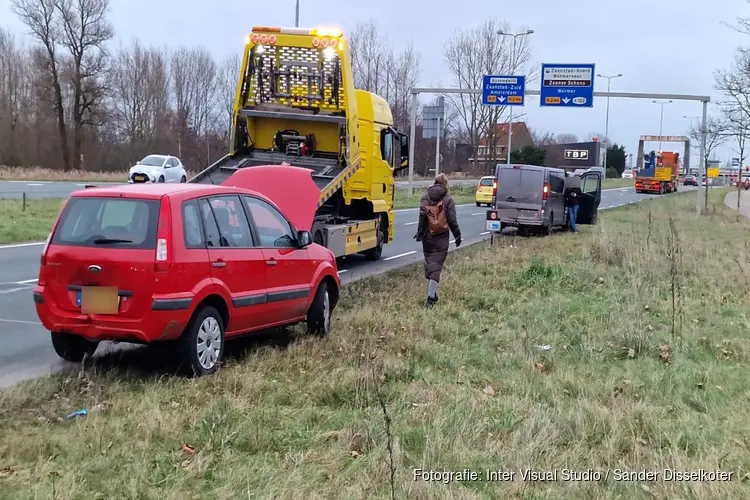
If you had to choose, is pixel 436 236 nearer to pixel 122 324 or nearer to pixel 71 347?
pixel 71 347

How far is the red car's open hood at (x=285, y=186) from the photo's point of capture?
36.8 feet

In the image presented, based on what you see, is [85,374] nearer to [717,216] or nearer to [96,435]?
[96,435]

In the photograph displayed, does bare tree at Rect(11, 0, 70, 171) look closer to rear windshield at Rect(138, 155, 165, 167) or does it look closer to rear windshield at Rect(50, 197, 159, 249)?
rear windshield at Rect(138, 155, 165, 167)

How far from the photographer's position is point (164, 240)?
234 inches

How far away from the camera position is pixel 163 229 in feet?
19.6

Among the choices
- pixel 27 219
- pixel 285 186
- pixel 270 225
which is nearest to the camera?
pixel 270 225

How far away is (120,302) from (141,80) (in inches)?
2503

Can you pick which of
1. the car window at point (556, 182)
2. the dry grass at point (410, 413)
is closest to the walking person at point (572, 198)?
the car window at point (556, 182)

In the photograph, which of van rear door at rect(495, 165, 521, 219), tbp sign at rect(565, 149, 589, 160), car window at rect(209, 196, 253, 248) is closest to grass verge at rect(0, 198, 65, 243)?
car window at rect(209, 196, 253, 248)

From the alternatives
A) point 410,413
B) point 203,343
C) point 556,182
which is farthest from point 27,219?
point 410,413

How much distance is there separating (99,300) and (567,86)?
93.4 feet

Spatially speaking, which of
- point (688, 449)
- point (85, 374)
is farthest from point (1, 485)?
point (688, 449)

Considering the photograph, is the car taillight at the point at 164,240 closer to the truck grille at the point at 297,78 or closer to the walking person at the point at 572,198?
the truck grille at the point at 297,78

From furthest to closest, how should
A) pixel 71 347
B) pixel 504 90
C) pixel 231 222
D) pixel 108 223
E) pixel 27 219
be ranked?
pixel 504 90 → pixel 27 219 → pixel 231 222 → pixel 71 347 → pixel 108 223
